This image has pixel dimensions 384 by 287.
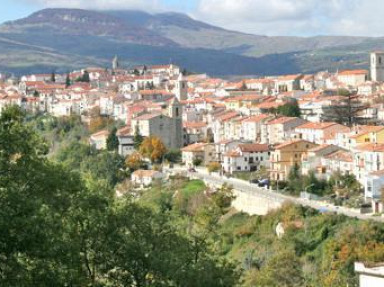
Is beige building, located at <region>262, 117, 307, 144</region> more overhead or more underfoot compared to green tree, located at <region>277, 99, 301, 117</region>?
more underfoot

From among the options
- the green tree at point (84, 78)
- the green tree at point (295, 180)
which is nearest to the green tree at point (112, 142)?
the green tree at point (295, 180)

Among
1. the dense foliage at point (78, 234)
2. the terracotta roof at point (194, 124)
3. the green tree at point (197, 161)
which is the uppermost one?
the dense foliage at point (78, 234)

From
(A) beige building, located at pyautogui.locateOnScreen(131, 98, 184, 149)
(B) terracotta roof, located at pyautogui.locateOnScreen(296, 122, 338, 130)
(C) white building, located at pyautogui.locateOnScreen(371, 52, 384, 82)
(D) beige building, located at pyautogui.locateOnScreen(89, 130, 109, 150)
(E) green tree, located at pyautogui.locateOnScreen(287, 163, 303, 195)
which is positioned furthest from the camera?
(C) white building, located at pyautogui.locateOnScreen(371, 52, 384, 82)

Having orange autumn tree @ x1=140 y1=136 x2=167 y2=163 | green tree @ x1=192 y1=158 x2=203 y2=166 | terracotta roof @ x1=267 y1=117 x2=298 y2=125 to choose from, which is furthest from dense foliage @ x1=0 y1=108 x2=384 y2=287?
orange autumn tree @ x1=140 y1=136 x2=167 y2=163

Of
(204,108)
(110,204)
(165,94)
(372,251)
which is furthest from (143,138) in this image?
(110,204)

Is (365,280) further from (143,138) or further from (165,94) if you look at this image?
(165,94)

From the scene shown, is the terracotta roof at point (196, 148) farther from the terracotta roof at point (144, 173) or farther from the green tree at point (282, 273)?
the green tree at point (282, 273)

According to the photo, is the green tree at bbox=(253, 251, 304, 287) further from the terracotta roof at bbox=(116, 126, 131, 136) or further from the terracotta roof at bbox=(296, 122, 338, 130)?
the terracotta roof at bbox=(116, 126, 131, 136)

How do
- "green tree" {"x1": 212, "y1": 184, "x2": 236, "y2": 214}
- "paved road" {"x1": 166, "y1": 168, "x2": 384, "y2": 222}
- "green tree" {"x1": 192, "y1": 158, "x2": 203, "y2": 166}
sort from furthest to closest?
"green tree" {"x1": 192, "y1": 158, "x2": 203, "y2": 166}, "green tree" {"x1": 212, "y1": 184, "x2": 236, "y2": 214}, "paved road" {"x1": 166, "y1": 168, "x2": 384, "y2": 222}

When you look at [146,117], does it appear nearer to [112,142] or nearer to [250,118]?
[112,142]
